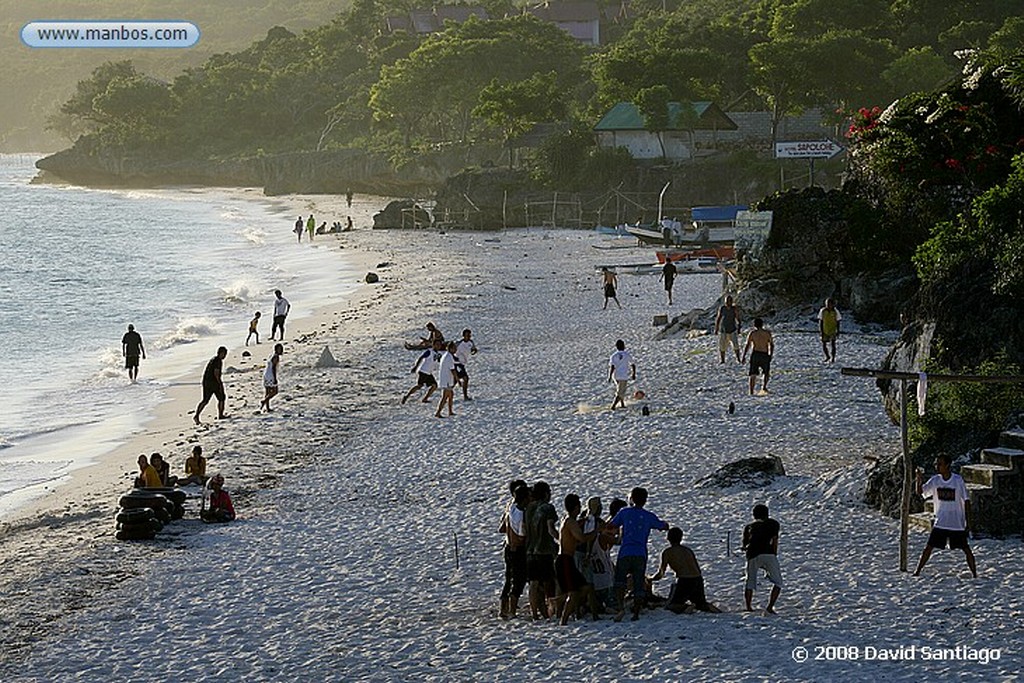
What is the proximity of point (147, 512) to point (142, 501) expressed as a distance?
1.16 ft

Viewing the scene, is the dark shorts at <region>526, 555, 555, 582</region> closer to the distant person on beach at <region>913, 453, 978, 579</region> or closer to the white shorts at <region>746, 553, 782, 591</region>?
the white shorts at <region>746, 553, 782, 591</region>

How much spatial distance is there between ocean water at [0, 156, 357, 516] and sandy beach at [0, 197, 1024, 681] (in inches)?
56.2

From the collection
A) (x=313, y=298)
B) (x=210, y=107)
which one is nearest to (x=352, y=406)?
(x=313, y=298)

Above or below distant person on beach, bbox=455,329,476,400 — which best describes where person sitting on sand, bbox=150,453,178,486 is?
below

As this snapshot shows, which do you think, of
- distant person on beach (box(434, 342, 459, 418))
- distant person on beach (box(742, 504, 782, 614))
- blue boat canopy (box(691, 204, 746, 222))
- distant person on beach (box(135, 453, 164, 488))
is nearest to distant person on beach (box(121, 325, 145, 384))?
distant person on beach (box(434, 342, 459, 418))

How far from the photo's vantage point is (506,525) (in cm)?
1148

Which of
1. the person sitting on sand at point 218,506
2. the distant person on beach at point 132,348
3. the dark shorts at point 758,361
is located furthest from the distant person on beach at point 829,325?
the distant person on beach at point 132,348

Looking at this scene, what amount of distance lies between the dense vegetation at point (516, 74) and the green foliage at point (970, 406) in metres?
11.6

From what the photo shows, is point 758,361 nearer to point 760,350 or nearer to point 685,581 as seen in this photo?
point 760,350

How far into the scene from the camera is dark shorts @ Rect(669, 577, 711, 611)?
37.1ft

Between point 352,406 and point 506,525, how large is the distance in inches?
480

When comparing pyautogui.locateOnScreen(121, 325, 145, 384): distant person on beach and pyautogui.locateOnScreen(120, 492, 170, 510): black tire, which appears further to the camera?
pyautogui.locateOnScreen(121, 325, 145, 384): distant person on beach

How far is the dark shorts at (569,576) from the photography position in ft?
36.6

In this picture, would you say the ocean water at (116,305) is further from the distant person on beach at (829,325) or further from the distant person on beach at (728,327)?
the distant person on beach at (829,325)
